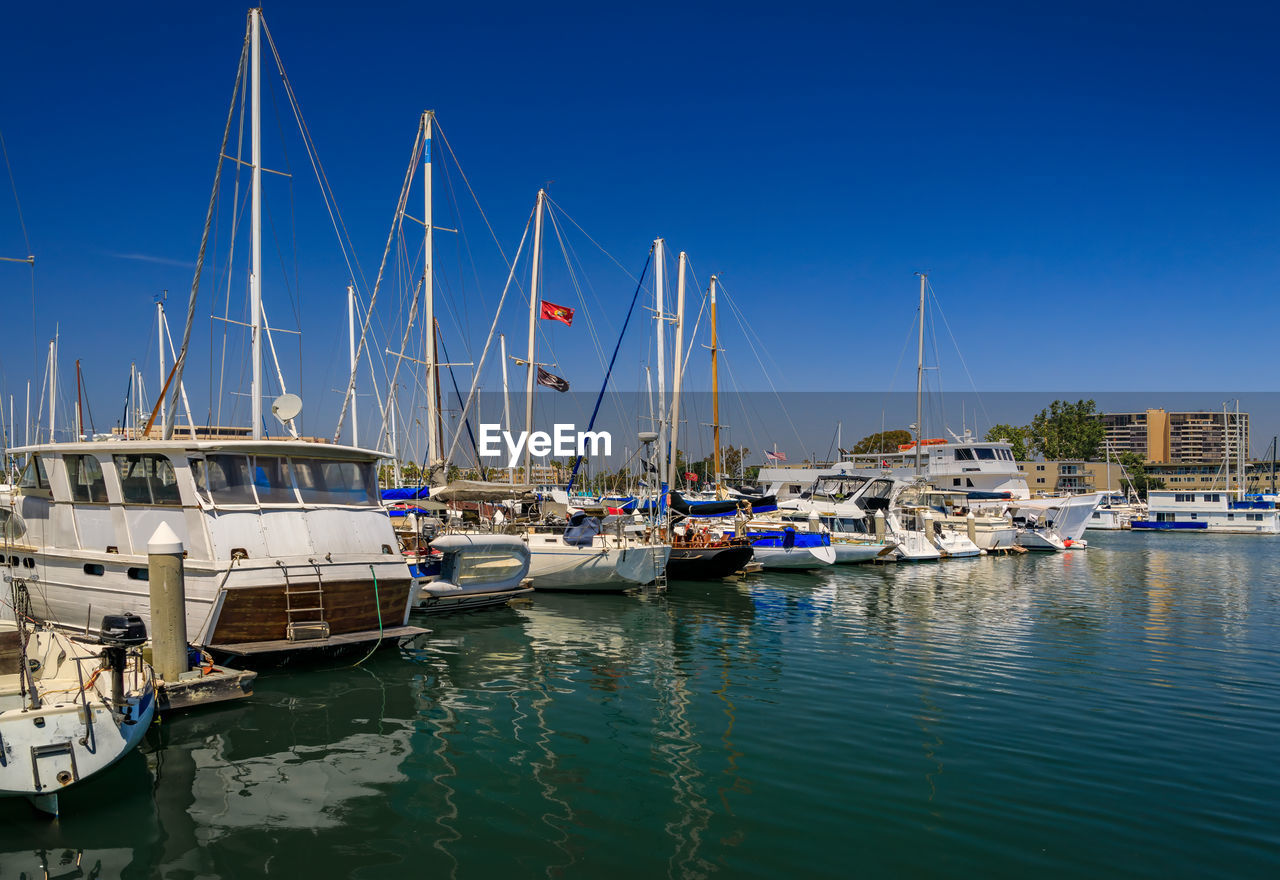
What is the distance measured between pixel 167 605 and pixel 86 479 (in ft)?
21.7

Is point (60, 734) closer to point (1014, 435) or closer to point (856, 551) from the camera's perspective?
point (856, 551)

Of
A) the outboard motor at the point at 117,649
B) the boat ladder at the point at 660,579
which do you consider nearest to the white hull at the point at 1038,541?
the boat ladder at the point at 660,579

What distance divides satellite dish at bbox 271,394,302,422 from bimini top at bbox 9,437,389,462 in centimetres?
219

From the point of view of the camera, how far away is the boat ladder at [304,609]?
603 inches

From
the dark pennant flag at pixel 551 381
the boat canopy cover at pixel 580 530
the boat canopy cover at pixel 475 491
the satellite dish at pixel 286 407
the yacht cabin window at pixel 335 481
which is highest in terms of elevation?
the dark pennant flag at pixel 551 381

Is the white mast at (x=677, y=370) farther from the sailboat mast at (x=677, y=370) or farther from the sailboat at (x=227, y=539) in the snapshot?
the sailboat at (x=227, y=539)

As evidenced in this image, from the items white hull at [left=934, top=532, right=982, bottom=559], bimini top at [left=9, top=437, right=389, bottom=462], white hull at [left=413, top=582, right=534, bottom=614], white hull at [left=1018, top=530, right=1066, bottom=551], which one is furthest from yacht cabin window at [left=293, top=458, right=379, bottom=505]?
white hull at [left=1018, top=530, right=1066, bottom=551]

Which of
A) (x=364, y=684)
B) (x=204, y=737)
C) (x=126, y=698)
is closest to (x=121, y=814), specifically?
(x=126, y=698)

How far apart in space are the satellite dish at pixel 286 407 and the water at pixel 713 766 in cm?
621

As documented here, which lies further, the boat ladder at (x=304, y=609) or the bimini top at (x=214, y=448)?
the bimini top at (x=214, y=448)

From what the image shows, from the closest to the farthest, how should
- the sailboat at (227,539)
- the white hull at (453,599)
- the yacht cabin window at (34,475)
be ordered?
the sailboat at (227,539), the yacht cabin window at (34,475), the white hull at (453,599)

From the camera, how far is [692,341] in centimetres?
4509

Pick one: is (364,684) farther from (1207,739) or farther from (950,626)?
(950,626)

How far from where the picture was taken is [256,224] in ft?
68.6
